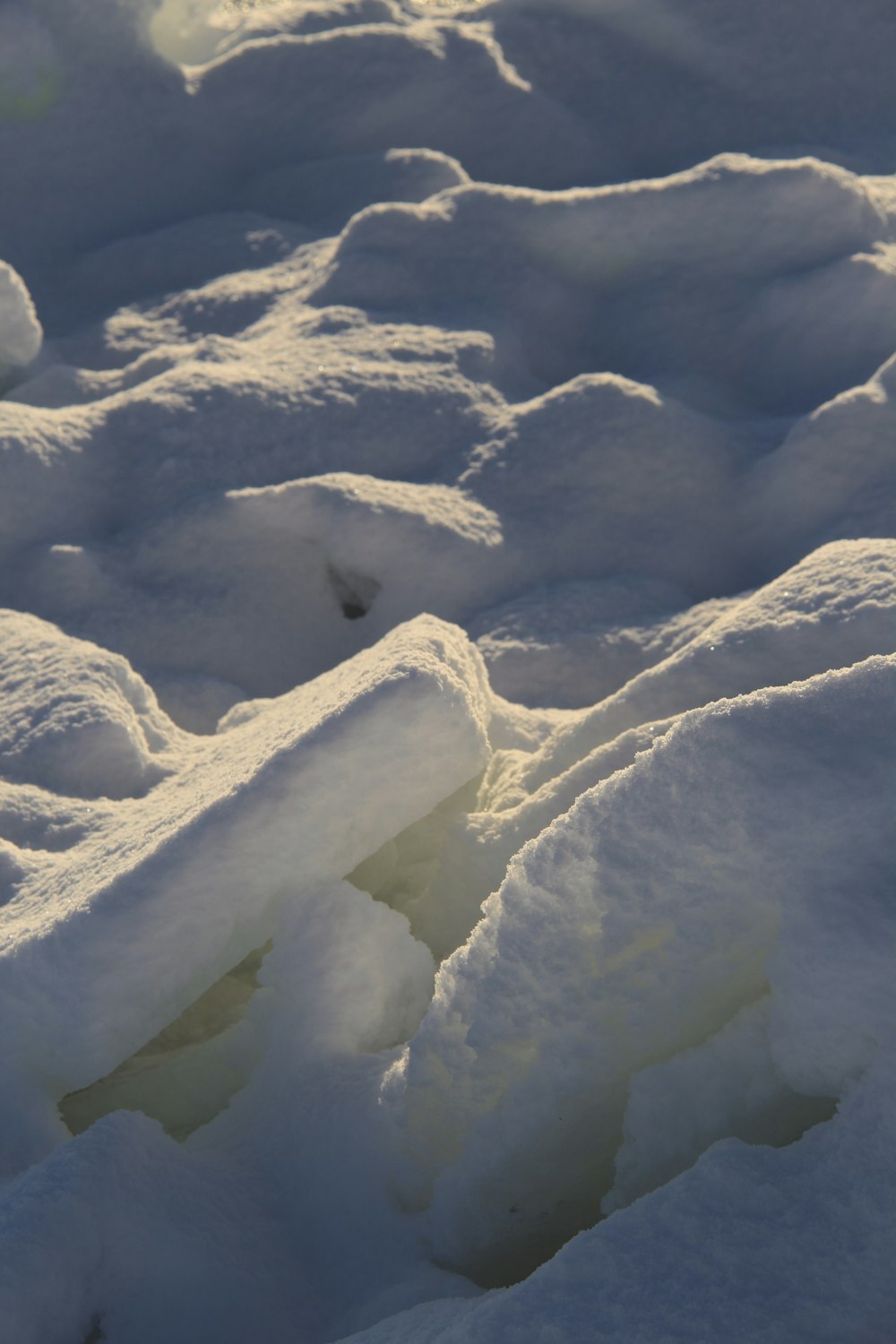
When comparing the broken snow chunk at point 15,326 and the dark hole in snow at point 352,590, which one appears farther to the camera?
the broken snow chunk at point 15,326

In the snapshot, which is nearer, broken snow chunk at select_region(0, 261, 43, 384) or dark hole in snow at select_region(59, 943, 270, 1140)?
dark hole in snow at select_region(59, 943, 270, 1140)

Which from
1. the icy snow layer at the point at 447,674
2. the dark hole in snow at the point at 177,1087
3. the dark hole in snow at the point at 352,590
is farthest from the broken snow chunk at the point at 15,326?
the dark hole in snow at the point at 177,1087

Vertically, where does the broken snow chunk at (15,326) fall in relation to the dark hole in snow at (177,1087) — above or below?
above

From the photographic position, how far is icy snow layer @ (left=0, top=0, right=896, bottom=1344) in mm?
1148

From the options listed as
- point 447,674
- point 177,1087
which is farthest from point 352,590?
point 177,1087

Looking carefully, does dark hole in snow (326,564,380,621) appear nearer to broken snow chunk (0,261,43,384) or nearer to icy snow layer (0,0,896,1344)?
icy snow layer (0,0,896,1344)

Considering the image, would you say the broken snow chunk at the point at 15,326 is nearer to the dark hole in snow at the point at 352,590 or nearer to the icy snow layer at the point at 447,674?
the icy snow layer at the point at 447,674

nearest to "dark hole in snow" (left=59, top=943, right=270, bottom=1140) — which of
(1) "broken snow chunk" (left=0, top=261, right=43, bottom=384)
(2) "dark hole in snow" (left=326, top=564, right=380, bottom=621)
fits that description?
(2) "dark hole in snow" (left=326, top=564, right=380, bottom=621)

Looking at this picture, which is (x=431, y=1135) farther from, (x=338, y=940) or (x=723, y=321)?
(x=723, y=321)

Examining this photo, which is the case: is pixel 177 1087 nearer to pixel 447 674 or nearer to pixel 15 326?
pixel 447 674

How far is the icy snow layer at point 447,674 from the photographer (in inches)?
45.2

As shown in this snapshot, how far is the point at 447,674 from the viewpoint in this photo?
161 centimetres

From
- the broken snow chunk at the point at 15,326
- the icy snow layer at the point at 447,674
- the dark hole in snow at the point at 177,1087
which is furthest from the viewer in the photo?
the broken snow chunk at the point at 15,326

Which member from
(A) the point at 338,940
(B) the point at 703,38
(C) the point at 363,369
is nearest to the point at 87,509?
(C) the point at 363,369
